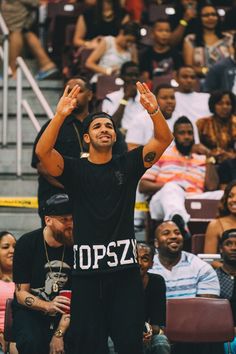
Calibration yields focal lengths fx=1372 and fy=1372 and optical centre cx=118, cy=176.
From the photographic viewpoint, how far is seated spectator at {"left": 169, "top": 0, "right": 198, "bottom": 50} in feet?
54.0

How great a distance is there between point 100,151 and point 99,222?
0.47 metres

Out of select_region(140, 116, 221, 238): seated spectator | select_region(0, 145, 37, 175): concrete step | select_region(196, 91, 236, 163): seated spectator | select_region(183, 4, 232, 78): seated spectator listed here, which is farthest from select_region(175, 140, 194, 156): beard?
select_region(183, 4, 232, 78): seated spectator

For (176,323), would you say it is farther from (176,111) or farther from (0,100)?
(0,100)

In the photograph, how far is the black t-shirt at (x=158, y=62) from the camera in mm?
15898

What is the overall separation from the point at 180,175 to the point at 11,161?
1805 mm

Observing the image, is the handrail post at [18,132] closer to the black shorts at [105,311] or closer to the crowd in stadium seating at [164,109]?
the crowd in stadium seating at [164,109]

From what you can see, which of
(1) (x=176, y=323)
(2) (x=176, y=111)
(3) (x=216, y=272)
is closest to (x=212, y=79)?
(2) (x=176, y=111)

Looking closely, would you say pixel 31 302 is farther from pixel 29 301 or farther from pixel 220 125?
pixel 220 125

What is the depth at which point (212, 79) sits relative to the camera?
15445 millimetres

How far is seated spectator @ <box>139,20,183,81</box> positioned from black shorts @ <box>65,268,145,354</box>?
24.9ft

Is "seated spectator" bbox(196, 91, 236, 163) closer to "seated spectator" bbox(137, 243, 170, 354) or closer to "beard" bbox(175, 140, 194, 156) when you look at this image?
"beard" bbox(175, 140, 194, 156)

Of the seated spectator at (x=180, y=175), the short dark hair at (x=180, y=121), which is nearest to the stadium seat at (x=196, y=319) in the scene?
the seated spectator at (x=180, y=175)

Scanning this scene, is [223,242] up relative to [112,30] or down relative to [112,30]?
down

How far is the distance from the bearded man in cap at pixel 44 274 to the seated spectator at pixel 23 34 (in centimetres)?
704
